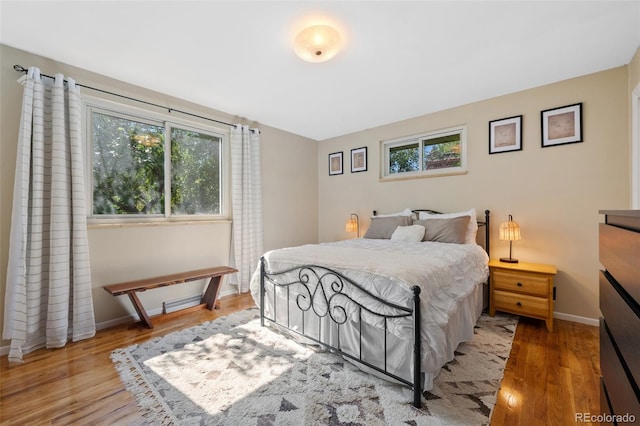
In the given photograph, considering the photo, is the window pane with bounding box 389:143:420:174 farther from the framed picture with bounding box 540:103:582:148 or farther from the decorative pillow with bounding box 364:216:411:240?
the framed picture with bounding box 540:103:582:148

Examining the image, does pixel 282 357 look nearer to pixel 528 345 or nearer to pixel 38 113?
pixel 528 345

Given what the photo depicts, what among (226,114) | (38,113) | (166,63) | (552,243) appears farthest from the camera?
(226,114)

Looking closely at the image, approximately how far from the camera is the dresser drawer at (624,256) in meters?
0.61

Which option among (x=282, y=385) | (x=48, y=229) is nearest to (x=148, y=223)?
(x=48, y=229)

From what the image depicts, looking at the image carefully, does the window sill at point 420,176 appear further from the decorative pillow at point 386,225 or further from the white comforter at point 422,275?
the white comforter at point 422,275

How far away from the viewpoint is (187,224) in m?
3.27

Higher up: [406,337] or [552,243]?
[552,243]

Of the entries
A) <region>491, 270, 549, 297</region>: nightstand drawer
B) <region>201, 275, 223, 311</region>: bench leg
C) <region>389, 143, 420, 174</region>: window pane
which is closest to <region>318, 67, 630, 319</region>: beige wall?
<region>389, 143, 420, 174</region>: window pane

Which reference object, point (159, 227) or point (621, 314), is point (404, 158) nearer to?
point (159, 227)

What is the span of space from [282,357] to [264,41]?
2466mm

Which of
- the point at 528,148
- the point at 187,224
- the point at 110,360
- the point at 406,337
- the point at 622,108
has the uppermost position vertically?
the point at 622,108

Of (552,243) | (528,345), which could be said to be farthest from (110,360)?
(552,243)

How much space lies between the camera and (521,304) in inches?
102

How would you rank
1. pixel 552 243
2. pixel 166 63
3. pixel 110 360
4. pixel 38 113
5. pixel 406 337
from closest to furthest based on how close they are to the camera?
pixel 406 337 < pixel 110 360 < pixel 38 113 < pixel 166 63 < pixel 552 243
